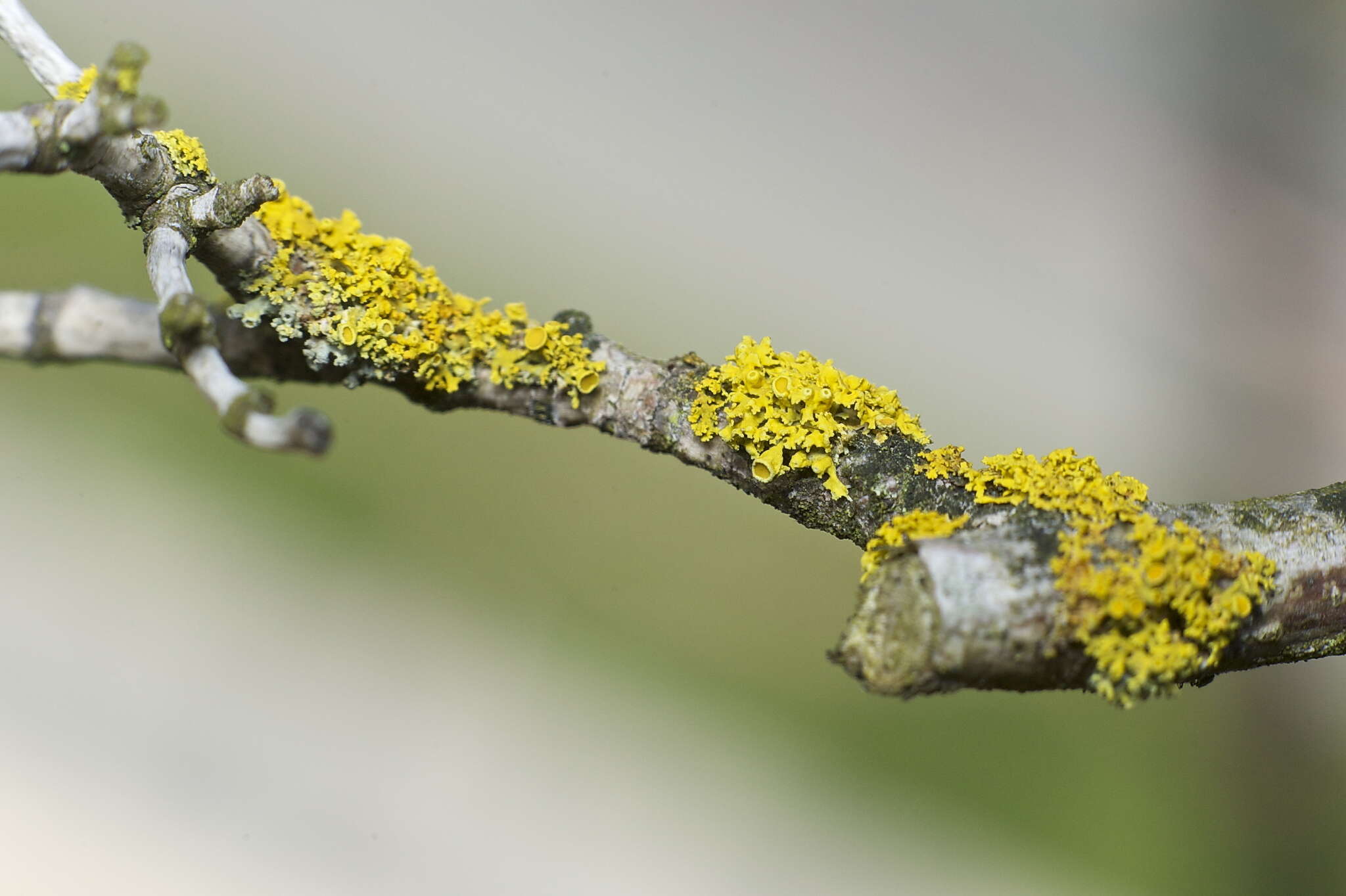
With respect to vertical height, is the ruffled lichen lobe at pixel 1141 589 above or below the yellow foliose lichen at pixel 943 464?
below

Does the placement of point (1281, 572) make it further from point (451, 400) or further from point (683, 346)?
point (683, 346)

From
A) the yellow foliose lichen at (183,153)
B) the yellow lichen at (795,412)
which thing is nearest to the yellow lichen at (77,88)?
the yellow foliose lichen at (183,153)

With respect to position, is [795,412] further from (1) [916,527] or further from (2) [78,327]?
(2) [78,327]

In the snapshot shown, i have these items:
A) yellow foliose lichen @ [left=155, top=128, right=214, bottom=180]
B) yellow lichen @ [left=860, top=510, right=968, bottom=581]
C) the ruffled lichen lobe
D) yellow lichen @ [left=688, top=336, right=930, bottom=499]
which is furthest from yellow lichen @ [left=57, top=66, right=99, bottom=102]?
the ruffled lichen lobe

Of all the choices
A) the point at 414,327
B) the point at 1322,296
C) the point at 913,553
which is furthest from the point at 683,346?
the point at 1322,296

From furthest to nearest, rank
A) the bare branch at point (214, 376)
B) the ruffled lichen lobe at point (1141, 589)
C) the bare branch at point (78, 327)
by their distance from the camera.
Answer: the bare branch at point (78, 327) → the ruffled lichen lobe at point (1141, 589) → the bare branch at point (214, 376)

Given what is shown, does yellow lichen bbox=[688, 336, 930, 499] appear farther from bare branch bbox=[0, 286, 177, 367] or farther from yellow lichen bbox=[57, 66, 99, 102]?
yellow lichen bbox=[57, 66, 99, 102]

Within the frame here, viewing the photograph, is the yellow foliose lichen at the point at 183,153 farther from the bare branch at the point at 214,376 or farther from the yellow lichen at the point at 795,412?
the yellow lichen at the point at 795,412
